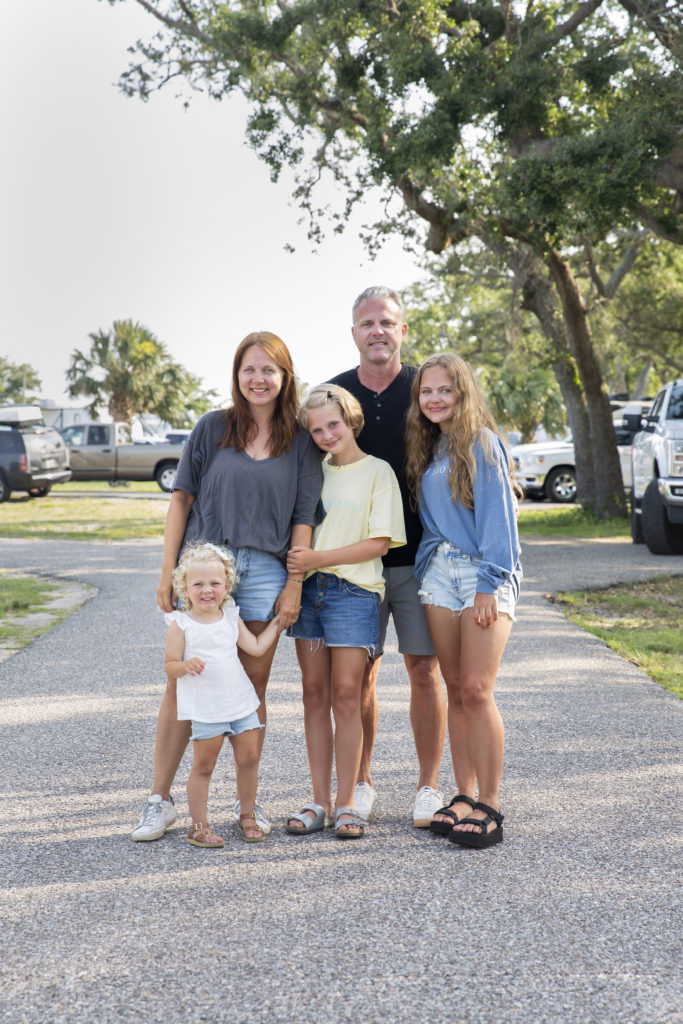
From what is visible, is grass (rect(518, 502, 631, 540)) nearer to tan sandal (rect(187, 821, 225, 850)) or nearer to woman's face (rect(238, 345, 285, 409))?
woman's face (rect(238, 345, 285, 409))

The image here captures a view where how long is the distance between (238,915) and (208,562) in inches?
48.3

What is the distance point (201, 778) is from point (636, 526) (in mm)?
11674

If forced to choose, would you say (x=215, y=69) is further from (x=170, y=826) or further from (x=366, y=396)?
(x=170, y=826)

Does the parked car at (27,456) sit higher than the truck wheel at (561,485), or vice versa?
the parked car at (27,456)

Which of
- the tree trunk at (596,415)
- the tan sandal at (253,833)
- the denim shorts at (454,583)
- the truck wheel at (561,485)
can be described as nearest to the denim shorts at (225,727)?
the tan sandal at (253,833)

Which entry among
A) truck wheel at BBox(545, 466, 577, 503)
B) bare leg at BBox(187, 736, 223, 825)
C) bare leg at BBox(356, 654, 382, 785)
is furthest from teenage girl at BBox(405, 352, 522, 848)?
truck wheel at BBox(545, 466, 577, 503)

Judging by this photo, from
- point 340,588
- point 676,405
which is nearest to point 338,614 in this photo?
point 340,588

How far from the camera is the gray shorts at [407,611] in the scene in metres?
4.08

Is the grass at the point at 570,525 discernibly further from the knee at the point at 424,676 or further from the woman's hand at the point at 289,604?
the woman's hand at the point at 289,604

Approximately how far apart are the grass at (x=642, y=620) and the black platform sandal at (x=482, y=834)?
2.75m

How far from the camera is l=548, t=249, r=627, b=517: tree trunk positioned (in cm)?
1750

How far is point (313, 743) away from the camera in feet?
13.1

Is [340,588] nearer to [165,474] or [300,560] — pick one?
[300,560]

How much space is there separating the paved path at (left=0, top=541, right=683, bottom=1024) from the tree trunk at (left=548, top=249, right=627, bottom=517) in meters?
12.7
